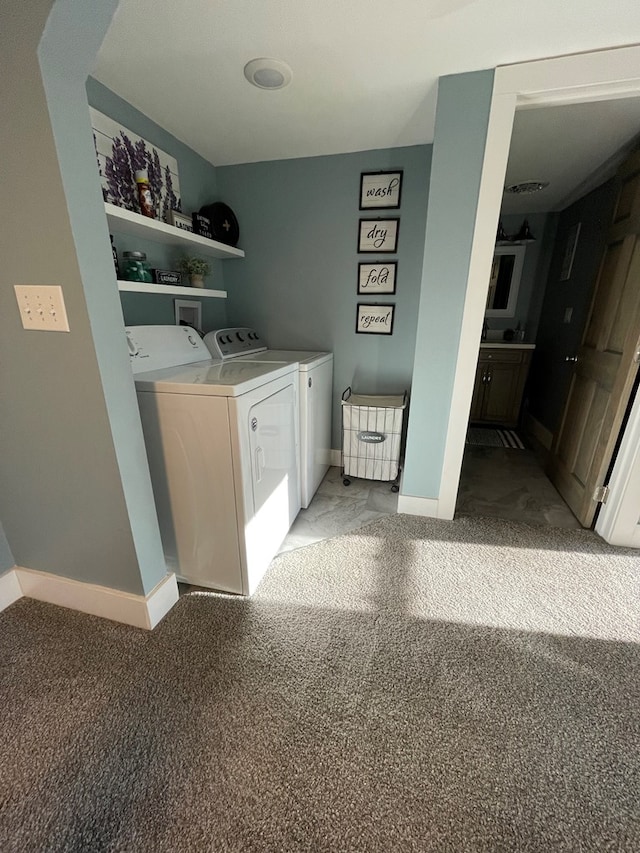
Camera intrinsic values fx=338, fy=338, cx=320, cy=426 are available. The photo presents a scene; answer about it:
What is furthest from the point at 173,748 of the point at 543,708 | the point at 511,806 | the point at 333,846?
the point at 543,708

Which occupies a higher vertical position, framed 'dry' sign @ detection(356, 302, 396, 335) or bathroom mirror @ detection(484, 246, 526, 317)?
bathroom mirror @ detection(484, 246, 526, 317)

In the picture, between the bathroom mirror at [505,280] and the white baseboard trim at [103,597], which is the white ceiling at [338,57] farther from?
the white baseboard trim at [103,597]

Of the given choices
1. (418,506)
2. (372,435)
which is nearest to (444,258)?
(372,435)

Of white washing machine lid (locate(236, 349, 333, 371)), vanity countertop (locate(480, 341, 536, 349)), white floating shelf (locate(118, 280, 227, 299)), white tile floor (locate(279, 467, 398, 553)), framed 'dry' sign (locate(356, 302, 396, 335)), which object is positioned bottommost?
white tile floor (locate(279, 467, 398, 553))

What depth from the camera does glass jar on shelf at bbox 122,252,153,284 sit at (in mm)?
1590

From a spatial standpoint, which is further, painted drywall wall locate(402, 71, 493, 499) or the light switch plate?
painted drywall wall locate(402, 71, 493, 499)

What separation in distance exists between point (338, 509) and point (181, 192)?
2.18m

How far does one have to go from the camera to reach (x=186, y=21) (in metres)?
1.18

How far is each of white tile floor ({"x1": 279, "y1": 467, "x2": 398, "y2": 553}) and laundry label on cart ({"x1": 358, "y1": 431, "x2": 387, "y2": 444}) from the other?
0.38m

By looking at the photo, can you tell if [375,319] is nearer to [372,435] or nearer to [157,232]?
[372,435]

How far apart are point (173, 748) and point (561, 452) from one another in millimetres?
2691

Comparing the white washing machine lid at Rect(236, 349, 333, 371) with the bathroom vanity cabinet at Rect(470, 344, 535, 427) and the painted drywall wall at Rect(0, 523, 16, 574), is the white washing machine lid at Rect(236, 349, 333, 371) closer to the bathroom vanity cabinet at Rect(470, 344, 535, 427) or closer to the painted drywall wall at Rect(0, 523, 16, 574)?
the painted drywall wall at Rect(0, 523, 16, 574)

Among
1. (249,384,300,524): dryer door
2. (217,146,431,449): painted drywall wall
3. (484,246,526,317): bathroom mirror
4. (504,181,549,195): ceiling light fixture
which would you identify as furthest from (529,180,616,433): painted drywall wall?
(249,384,300,524): dryer door

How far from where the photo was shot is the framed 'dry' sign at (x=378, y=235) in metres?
2.21
